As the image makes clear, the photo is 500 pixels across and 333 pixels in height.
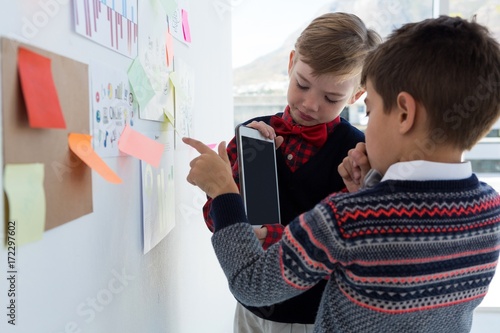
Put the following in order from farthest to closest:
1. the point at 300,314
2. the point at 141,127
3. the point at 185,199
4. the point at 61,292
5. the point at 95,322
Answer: the point at 185,199, the point at 300,314, the point at 141,127, the point at 95,322, the point at 61,292

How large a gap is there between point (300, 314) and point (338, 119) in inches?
15.9

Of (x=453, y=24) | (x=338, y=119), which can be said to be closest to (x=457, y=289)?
(x=453, y=24)

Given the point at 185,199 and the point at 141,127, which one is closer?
the point at 141,127

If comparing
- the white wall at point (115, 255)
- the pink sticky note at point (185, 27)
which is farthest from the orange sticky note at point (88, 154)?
the pink sticky note at point (185, 27)

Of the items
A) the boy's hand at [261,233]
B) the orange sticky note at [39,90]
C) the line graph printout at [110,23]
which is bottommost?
the boy's hand at [261,233]

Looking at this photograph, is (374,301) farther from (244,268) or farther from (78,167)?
(78,167)

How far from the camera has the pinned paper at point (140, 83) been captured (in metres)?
0.82

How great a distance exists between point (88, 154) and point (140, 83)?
25 cm

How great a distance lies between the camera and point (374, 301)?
2.11 feet

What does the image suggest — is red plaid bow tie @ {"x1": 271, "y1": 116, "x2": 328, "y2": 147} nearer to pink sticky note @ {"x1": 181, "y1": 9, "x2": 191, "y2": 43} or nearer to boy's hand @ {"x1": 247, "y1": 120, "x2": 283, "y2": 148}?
boy's hand @ {"x1": 247, "y1": 120, "x2": 283, "y2": 148}

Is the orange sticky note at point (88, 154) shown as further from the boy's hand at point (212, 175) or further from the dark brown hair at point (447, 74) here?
the dark brown hair at point (447, 74)

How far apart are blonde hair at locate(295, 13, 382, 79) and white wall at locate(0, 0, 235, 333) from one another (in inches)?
12.6

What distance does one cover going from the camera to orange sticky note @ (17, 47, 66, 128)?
0.49m

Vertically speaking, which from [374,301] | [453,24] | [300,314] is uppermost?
[453,24]
